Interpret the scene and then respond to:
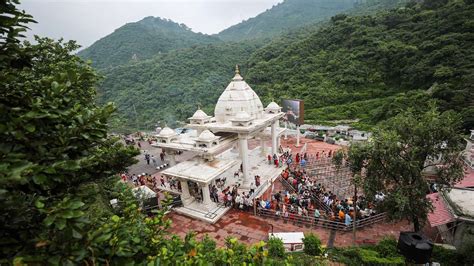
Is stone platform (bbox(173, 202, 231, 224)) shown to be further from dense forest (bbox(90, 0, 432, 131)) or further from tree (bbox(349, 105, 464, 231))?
dense forest (bbox(90, 0, 432, 131))

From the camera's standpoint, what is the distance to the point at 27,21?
9.18 feet

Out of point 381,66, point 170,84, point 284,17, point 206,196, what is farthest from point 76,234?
point 284,17

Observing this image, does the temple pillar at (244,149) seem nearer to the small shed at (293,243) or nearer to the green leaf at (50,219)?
the small shed at (293,243)

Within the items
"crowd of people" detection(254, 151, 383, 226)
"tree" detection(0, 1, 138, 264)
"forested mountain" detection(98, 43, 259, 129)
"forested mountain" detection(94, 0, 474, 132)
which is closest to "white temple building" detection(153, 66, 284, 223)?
"crowd of people" detection(254, 151, 383, 226)

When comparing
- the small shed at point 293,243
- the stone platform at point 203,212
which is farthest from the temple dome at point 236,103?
the small shed at point 293,243

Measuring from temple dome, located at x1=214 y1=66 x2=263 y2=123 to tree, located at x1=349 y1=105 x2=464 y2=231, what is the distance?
872cm

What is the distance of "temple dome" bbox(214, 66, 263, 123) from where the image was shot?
17.2m

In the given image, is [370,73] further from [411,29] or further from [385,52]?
[411,29]

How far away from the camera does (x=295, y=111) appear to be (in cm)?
2384

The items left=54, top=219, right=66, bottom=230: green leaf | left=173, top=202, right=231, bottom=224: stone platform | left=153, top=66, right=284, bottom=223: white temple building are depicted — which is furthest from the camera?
left=153, top=66, right=284, bottom=223: white temple building

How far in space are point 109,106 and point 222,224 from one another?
10.9 meters

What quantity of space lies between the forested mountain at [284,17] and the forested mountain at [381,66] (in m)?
82.0

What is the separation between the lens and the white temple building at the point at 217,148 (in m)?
13.7

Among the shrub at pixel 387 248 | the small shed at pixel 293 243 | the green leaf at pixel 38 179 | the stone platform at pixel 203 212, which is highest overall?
the green leaf at pixel 38 179
